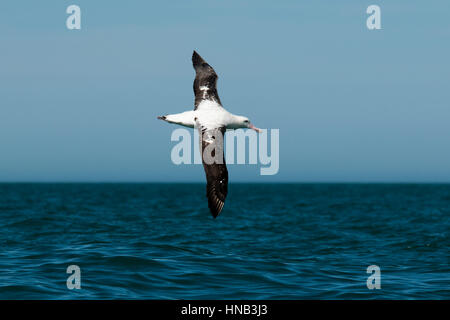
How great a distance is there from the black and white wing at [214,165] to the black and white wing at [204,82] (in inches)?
77.3

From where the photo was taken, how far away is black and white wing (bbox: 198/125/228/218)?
1318 cm

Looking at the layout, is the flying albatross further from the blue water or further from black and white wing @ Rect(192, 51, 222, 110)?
the blue water

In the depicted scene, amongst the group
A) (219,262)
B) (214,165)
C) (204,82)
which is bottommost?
(219,262)

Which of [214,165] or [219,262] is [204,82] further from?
[219,262]

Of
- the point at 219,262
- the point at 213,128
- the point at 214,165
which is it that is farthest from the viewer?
the point at 219,262

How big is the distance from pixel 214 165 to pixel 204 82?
11.5 ft

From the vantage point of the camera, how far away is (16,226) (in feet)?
107

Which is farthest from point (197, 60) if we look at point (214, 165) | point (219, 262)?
point (219, 262)

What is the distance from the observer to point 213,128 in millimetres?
13633

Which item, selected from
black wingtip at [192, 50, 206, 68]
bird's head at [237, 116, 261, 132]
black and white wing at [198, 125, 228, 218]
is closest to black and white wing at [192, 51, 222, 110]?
black wingtip at [192, 50, 206, 68]

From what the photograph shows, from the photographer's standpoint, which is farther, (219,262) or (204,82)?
(219,262)
